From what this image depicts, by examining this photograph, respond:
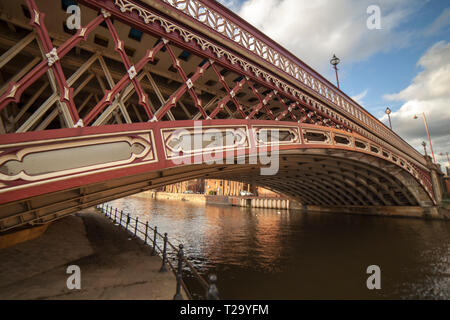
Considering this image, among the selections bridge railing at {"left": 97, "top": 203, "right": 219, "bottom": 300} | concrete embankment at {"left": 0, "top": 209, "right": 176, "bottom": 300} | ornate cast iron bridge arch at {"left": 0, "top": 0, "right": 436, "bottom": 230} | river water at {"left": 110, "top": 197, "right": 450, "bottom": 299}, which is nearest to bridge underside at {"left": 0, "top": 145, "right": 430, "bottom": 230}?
concrete embankment at {"left": 0, "top": 209, "right": 176, "bottom": 300}

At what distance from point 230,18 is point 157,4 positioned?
2.81 metres

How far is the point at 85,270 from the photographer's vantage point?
5.64 metres

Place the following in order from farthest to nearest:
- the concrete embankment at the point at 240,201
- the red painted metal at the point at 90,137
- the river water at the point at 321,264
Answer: the concrete embankment at the point at 240,201
the river water at the point at 321,264
the red painted metal at the point at 90,137

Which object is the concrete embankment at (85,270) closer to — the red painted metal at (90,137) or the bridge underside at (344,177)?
the bridge underside at (344,177)

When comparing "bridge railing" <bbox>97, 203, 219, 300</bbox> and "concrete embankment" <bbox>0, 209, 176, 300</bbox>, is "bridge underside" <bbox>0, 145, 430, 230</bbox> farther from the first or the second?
"bridge railing" <bbox>97, 203, 219, 300</bbox>

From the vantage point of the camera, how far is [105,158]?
3668 mm

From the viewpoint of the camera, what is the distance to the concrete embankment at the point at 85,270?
14.3ft

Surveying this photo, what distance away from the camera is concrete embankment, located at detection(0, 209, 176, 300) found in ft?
14.3
